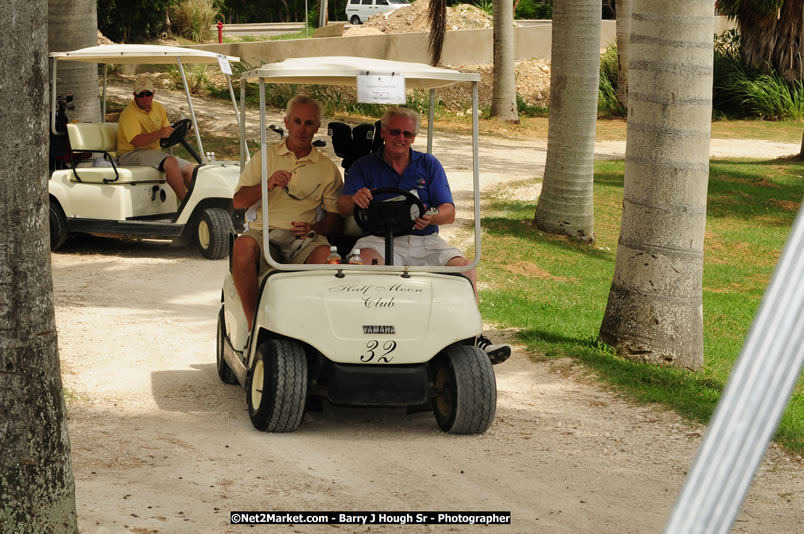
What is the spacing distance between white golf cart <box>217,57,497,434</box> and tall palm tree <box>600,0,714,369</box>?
214 cm

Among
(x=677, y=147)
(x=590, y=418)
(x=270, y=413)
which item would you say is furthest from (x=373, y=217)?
(x=677, y=147)

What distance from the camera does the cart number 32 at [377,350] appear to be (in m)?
4.78

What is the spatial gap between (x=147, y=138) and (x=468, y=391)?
6008 millimetres

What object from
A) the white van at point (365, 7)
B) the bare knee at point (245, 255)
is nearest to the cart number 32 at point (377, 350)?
the bare knee at point (245, 255)

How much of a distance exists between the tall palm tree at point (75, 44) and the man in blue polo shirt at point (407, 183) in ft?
25.3

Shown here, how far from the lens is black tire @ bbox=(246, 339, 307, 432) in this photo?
15.6ft

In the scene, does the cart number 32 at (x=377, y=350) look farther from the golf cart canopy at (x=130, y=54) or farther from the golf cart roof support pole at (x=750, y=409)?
the golf cart canopy at (x=130, y=54)

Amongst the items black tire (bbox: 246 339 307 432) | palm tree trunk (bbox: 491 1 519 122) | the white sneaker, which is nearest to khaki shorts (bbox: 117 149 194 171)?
the white sneaker

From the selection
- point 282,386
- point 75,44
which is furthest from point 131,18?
point 282,386

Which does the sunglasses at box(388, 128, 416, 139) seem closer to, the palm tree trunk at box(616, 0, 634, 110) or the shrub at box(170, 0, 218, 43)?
the palm tree trunk at box(616, 0, 634, 110)

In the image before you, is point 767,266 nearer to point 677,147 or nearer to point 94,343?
point 677,147

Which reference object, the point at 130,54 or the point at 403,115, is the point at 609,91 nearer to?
the point at 130,54

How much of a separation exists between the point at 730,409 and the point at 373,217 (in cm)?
448

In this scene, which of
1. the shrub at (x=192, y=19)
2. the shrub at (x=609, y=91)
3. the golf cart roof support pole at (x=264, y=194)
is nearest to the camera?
the golf cart roof support pole at (x=264, y=194)
